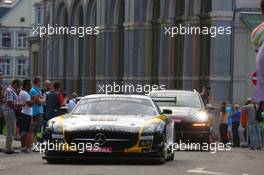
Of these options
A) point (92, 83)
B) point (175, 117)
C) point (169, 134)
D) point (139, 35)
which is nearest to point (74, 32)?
point (92, 83)

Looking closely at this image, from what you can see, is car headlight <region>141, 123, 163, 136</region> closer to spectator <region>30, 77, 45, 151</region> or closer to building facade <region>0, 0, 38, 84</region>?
spectator <region>30, 77, 45, 151</region>

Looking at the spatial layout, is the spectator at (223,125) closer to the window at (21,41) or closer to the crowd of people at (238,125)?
the crowd of people at (238,125)

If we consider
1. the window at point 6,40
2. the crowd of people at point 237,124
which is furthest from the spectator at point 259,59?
the window at point 6,40

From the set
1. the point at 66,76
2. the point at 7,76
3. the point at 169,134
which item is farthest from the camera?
the point at 7,76

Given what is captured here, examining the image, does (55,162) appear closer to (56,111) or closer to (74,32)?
(56,111)

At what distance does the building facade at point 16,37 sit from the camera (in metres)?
106

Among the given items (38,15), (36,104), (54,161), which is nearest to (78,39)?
(38,15)

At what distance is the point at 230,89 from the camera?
140 ft

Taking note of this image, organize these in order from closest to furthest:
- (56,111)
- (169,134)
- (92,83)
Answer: (169,134) → (56,111) → (92,83)

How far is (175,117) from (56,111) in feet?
10.1

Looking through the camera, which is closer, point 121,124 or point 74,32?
point 121,124

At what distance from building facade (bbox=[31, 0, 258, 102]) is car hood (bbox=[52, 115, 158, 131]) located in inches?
997

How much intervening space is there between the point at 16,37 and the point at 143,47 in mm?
57750

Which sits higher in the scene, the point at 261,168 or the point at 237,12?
the point at 237,12
